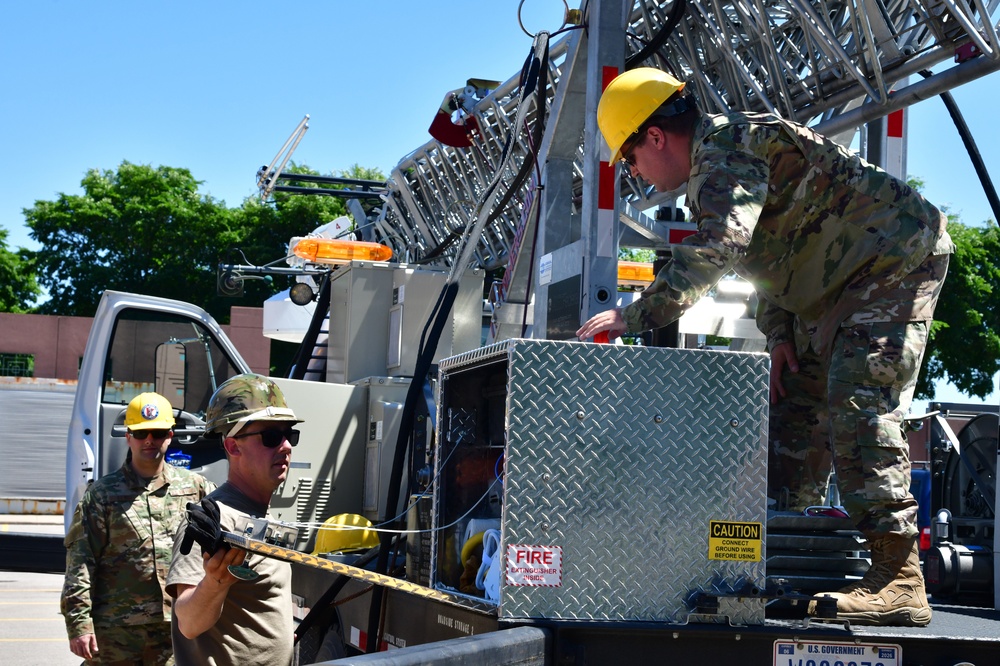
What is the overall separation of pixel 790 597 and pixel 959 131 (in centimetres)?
331

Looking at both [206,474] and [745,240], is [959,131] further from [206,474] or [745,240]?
[206,474]

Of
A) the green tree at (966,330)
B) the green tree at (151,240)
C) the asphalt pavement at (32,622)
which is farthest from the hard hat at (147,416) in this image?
the green tree at (151,240)

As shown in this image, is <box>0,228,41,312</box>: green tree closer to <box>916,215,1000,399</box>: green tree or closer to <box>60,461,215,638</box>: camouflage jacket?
<box>916,215,1000,399</box>: green tree

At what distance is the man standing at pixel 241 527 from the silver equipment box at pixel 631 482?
0.74 meters

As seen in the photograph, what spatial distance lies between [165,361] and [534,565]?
5433 mm

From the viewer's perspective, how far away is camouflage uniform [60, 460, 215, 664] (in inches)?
206

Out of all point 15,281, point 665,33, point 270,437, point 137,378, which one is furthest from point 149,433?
point 15,281

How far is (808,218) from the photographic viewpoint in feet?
12.5

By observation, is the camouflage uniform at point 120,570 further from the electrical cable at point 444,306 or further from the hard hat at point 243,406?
the hard hat at point 243,406

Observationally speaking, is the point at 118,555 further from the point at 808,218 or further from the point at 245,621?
the point at 808,218

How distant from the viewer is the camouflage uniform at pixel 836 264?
348cm

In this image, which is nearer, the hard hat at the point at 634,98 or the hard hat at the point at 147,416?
the hard hat at the point at 634,98

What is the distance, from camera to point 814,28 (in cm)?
668

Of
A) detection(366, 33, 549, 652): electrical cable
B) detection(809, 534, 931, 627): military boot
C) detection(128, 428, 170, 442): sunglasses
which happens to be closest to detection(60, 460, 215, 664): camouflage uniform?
detection(128, 428, 170, 442): sunglasses
